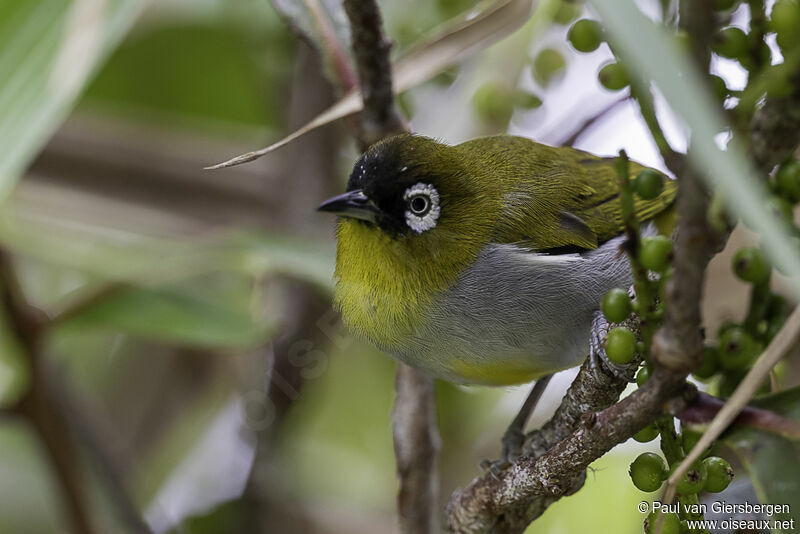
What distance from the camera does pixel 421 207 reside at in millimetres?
2254

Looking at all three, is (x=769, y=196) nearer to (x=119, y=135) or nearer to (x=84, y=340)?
(x=119, y=135)

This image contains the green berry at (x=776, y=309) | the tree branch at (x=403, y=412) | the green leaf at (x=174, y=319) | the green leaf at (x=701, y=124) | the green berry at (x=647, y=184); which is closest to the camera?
the green leaf at (x=701, y=124)

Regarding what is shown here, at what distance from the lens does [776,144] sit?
0.99 metres

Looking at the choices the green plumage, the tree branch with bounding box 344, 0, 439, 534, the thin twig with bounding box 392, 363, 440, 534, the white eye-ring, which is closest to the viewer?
the tree branch with bounding box 344, 0, 439, 534

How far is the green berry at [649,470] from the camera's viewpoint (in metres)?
1.27

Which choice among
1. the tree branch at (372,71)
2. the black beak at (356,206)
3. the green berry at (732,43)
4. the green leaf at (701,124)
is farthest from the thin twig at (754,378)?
the black beak at (356,206)

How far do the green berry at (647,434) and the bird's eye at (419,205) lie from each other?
3.50 feet

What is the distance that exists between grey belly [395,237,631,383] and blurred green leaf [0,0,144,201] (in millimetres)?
977

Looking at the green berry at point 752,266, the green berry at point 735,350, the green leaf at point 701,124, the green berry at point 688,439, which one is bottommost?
the green berry at point 688,439

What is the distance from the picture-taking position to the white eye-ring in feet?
7.33

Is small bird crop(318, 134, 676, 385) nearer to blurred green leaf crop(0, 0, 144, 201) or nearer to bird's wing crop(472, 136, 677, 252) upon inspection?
bird's wing crop(472, 136, 677, 252)

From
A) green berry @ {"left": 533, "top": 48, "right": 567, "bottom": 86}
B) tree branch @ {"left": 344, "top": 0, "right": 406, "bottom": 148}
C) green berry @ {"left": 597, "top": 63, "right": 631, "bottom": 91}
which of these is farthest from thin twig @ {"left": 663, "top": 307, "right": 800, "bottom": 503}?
green berry @ {"left": 533, "top": 48, "right": 567, "bottom": 86}

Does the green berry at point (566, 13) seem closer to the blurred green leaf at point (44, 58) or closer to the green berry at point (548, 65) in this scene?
the green berry at point (548, 65)

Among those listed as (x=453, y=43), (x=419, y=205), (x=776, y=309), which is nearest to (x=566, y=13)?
(x=453, y=43)
